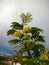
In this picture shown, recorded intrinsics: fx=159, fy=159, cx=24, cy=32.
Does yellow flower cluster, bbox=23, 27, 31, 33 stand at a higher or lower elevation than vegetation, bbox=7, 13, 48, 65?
higher

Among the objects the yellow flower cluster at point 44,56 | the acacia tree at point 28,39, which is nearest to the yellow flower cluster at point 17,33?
the acacia tree at point 28,39

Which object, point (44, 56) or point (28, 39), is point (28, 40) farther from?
point (44, 56)

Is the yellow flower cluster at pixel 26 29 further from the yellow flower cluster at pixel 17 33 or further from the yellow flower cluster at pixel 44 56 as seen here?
the yellow flower cluster at pixel 44 56

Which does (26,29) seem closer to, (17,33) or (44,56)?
A: (17,33)

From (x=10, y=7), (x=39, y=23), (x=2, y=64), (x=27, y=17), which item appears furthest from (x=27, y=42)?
(x=10, y=7)

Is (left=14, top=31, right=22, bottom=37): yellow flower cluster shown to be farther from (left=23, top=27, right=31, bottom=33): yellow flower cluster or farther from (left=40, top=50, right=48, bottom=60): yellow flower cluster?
(left=40, top=50, right=48, bottom=60): yellow flower cluster

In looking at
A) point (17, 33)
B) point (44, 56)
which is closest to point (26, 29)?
point (17, 33)

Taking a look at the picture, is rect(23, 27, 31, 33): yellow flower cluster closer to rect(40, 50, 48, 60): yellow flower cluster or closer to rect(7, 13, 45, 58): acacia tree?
rect(7, 13, 45, 58): acacia tree

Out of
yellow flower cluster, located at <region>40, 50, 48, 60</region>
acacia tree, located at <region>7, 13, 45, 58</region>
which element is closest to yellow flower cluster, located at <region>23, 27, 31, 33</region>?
acacia tree, located at <region>7, 13, 45, 58</region>

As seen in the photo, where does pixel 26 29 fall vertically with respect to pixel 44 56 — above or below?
above

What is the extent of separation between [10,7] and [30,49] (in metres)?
2.27

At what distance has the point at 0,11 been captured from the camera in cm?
362

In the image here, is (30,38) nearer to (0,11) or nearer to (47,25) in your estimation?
(47,25)

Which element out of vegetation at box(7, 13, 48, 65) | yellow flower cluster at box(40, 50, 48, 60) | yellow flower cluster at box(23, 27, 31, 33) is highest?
yellow flower cluster at box(23, 27, 31, 33)
